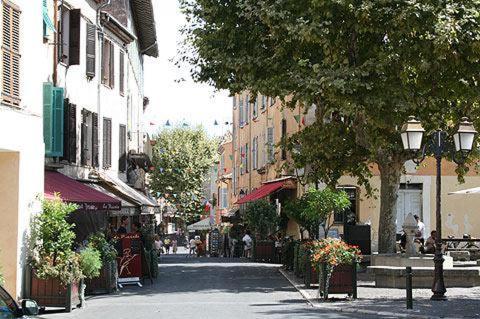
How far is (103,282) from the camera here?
2233cm

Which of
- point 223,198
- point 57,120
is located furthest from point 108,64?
point 223,198

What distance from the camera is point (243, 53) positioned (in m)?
25.8

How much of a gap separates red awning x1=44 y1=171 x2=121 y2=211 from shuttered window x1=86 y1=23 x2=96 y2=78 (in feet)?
16.6

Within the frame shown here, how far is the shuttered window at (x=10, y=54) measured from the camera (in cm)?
1756

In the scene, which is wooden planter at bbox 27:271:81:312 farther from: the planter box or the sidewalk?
the planter box

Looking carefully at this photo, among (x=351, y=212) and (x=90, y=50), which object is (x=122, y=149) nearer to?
(x=90, y=50)

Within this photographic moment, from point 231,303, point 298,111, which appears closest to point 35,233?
point 231,303

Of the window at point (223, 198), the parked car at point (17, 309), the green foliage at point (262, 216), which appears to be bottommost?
the parked car at point (17, 309)

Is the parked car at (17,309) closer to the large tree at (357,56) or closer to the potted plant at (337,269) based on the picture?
the potted plant at (337,269)

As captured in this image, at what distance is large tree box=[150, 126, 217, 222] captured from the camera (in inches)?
2931

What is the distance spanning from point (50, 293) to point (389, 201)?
44.0 ft

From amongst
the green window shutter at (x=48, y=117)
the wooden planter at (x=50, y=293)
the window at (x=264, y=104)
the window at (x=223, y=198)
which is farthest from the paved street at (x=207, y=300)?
the window at (x=223, y=198)

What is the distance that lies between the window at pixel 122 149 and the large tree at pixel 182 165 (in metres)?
36.9

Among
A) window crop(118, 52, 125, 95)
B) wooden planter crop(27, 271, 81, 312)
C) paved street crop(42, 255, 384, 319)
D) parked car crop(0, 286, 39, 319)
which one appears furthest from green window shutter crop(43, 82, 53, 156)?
parked car crop(0, 286, 39, 319)
